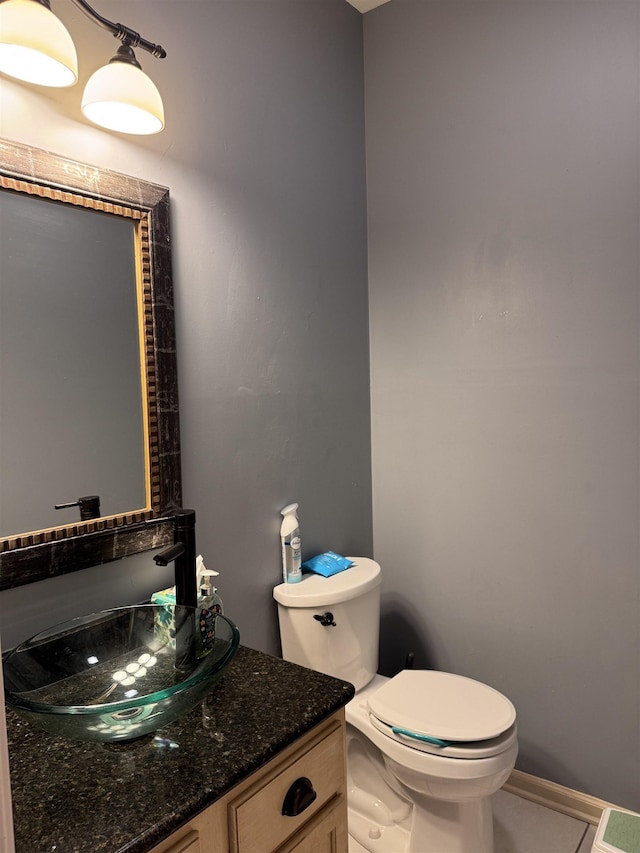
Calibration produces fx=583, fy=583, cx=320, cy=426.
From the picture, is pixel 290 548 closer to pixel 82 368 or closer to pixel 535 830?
pixel 82 368

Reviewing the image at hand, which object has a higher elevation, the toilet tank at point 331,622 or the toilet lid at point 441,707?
the toilet tank at point 331,622

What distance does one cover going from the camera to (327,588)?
1.82 meters

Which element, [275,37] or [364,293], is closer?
[275,37]

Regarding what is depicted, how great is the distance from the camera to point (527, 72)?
6.17 ft

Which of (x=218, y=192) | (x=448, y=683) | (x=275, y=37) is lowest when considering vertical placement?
(x=448, y=683)

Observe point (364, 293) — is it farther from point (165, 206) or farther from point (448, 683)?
point (448, 683)

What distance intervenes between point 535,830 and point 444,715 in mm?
635

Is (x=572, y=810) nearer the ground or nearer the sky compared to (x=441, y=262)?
nearer the ground

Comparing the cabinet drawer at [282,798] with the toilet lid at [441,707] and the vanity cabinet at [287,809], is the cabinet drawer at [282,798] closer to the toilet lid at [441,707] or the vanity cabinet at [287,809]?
the vanity cabinet at [287,809]

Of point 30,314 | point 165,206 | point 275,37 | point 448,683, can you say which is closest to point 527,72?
point 275,37

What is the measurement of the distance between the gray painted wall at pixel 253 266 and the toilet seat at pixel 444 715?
42 centimetres

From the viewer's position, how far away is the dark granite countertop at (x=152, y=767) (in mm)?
765

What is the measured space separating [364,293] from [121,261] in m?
1.10

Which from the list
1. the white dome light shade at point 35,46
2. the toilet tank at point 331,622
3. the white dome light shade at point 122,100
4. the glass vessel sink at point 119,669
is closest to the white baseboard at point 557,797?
the toilet tank at point 331,622
